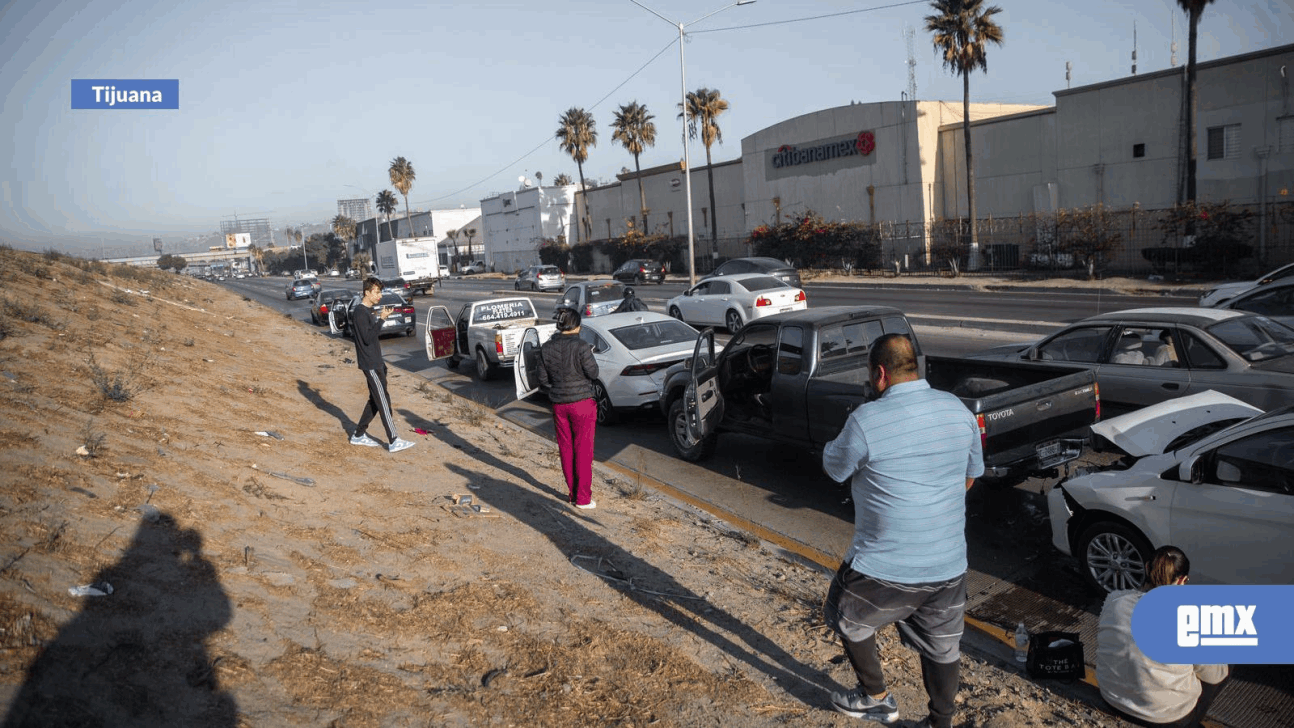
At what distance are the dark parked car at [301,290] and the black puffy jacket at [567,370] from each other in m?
49.5

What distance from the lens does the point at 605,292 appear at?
21484mm

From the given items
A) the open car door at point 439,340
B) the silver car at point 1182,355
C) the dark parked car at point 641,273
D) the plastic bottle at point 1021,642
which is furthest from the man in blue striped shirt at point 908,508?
the dark parked car at point 641,273

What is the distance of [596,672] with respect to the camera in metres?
4.48

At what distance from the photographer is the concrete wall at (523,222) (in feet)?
247

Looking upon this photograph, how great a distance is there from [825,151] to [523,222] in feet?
131

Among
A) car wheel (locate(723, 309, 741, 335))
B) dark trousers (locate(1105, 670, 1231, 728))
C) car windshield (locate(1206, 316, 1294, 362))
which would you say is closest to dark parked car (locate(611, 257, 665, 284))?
car wheel (locate(723, 309, 741, 335))

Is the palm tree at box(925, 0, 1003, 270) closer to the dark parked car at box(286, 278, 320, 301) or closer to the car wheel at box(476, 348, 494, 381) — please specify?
the car wheel at box(476, 348, 494, 381)

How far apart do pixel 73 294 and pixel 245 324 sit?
7.44 m

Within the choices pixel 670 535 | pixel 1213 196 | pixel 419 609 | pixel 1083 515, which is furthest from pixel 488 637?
pixel 1213 196

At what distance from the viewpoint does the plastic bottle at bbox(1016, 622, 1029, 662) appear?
15.6 ft

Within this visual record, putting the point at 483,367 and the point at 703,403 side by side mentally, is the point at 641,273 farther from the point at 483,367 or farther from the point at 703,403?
the point at 703,403

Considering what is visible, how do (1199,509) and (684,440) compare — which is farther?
(684,440)

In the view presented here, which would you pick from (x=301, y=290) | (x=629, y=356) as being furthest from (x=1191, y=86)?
(x=301, y=290)

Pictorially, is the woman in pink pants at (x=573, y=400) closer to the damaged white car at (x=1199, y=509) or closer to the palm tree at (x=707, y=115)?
the damaged white car at (x=1199, y=509)
